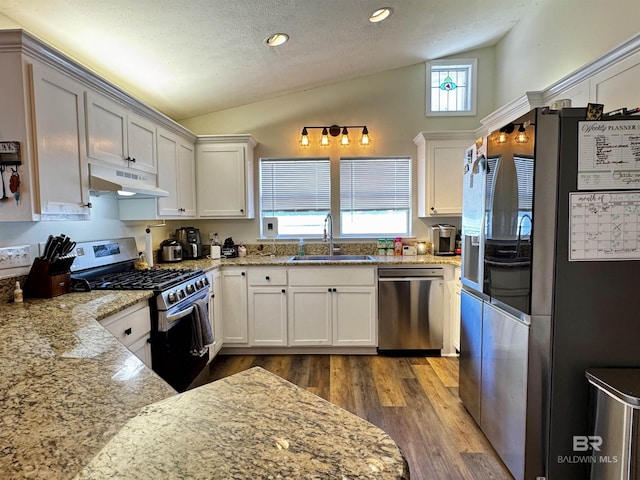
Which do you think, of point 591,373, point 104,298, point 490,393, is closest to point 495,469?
point 490,393

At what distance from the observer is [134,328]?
6.00 ft

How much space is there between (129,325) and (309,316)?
1743mm

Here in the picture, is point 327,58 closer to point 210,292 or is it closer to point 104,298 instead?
point 210,292

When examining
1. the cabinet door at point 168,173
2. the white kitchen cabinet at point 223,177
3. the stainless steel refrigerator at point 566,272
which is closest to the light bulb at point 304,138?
the white kitchen cabinet at point 223,177

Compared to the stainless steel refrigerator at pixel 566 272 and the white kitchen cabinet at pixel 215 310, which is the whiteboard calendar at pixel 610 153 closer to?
the stainless steel refrigerator at pixel 566 272

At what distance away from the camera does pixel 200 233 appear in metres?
3.87

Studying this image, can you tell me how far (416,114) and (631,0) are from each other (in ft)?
6.36

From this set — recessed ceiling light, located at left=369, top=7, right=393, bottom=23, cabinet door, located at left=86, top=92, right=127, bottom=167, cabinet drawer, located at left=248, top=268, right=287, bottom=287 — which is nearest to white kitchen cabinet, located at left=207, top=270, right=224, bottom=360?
cabinet drawer, located at left=248, top=268, right=287, bottom=287

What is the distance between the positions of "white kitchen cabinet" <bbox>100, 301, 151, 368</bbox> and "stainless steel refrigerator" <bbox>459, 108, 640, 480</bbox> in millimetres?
1964

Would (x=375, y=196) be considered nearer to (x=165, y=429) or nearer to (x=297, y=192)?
(x=297, y=192)

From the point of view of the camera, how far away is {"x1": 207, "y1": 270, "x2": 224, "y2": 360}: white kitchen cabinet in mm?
2943

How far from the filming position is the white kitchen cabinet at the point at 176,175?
290cm

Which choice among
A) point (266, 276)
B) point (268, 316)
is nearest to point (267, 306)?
point (268, 316)

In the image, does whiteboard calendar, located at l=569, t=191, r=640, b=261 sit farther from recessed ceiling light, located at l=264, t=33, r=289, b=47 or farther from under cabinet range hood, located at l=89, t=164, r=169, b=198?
under cabinet range hood, located at l=89, t=164, r=169, b=198
